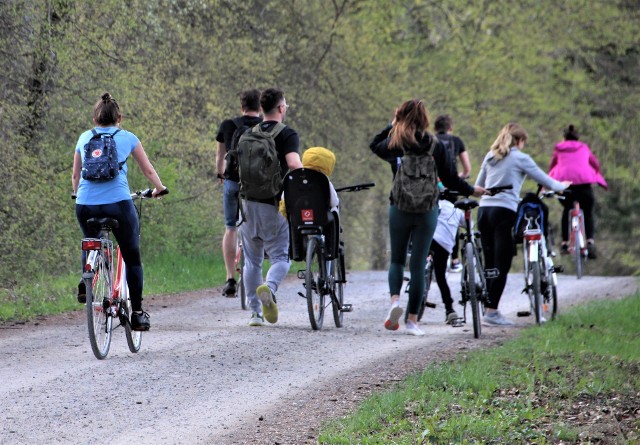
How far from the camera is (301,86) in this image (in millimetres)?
23578

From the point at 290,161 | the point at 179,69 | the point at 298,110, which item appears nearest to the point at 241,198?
the point at 290,161

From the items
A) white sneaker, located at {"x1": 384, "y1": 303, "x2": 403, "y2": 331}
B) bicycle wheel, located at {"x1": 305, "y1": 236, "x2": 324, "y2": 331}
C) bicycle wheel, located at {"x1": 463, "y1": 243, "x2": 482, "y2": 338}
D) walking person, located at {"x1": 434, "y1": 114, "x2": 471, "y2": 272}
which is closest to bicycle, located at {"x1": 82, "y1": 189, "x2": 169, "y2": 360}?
bicycle wheel, located at {"x1": 305, "y1": 236, "x2": 324, "y2": 331}

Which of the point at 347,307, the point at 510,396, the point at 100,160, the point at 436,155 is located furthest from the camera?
the point at 347,307

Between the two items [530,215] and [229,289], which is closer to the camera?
[229,289]

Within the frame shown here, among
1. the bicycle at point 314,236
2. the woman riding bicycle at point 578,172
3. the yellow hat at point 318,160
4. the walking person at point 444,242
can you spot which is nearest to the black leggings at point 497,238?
the walking person at point 444,242

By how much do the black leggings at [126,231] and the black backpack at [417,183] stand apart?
96.2 inches

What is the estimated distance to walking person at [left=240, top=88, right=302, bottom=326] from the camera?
10812 millimetres

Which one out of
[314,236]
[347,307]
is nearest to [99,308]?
[314,236]

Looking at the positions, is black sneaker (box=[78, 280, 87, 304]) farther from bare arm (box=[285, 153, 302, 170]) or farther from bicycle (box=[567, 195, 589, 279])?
bicycle (box=[567, 195, 589, 279])

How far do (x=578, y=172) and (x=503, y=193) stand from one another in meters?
6.78

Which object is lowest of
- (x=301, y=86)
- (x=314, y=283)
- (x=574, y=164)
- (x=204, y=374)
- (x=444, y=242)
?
(x=204, y=374)

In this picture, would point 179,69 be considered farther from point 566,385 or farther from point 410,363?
point 566,385

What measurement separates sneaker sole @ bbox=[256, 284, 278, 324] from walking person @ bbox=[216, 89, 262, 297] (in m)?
1.08

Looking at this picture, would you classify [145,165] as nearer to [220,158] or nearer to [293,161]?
[293,161]
